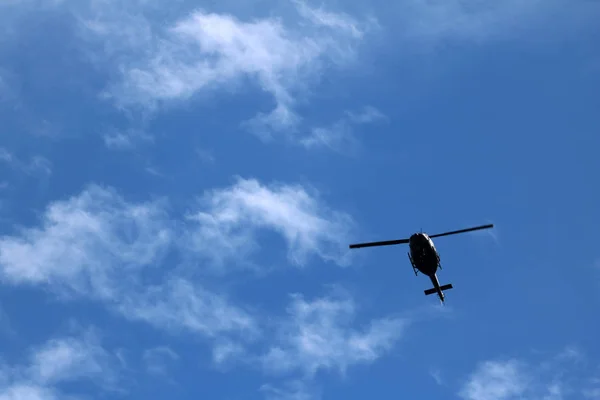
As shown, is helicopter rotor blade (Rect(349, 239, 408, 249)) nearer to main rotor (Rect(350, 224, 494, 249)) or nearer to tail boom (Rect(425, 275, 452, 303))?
main rotor (Rect(350, 224, 494, 249))

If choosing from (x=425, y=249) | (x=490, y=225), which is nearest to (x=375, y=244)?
(x=425, y=249)

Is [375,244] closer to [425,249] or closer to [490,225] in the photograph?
[425,249]

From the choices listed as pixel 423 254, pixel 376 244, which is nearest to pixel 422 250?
pixel 423 254

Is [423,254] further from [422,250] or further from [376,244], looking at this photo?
[376,244]

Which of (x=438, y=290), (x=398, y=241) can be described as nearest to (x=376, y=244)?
(x=398, y=241)

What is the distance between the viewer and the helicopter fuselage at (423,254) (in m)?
97.8

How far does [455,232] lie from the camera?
95562mm

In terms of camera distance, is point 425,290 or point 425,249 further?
point 425,290

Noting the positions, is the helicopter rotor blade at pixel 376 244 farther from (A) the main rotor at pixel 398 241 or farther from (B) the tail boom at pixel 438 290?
(B) the tail boom at pixel 438 290

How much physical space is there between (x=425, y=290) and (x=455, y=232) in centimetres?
1502

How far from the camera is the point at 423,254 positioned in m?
98.6

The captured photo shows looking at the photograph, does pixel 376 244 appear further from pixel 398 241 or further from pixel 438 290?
pixel 438 290

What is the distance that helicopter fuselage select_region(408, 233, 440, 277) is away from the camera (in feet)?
321

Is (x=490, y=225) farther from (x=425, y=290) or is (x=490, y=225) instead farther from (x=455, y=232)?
(x=425, y=290)
